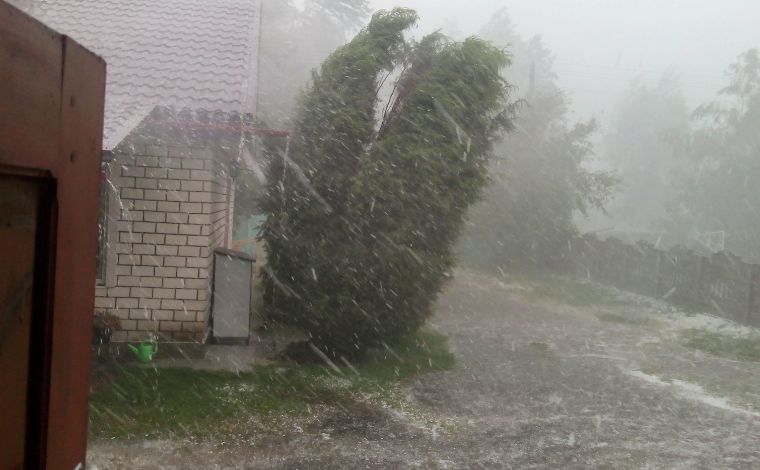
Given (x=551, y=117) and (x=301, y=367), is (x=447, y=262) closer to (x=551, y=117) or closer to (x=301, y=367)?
(x=301, y=367)

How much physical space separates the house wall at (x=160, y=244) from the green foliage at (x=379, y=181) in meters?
1.23

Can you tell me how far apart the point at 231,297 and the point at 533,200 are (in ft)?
51.3

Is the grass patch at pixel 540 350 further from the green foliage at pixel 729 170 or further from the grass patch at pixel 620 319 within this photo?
the green foliage at pixel 729 170

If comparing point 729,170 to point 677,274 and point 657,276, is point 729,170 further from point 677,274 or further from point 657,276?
point 677,274

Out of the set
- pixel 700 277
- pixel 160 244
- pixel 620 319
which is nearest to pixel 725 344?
pixel 620 319

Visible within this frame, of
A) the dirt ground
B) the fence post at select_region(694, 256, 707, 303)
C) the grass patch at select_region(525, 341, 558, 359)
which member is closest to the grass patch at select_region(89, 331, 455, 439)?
the dirt ground

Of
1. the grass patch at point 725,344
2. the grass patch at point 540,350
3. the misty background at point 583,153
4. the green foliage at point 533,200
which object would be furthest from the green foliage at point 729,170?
the grass patch at point 540,350

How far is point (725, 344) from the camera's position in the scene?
10984 mm

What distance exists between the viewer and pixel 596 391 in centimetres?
774

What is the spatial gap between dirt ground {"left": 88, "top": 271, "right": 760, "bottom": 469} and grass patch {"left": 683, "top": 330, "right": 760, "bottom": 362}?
39 cm

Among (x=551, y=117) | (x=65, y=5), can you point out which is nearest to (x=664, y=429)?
(x=65, y=5)

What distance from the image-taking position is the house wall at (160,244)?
24.9ft

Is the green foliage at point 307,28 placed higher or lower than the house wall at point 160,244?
higher

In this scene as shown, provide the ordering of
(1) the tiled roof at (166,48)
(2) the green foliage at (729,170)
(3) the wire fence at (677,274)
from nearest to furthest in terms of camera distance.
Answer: (1) the tiled roof at (166,48), (3) the wire fence at (677,274), (2) the green foliage at (729,170)
